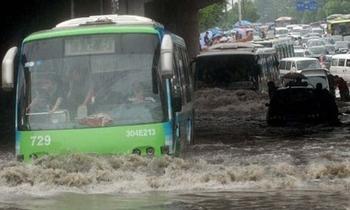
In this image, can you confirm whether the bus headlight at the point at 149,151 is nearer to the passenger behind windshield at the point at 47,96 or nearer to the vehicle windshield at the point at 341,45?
the passenger behind windshield at the point at 47,96

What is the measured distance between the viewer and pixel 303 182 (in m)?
12.3

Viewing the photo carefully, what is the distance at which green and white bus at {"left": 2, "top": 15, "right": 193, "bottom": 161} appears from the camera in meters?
12.2

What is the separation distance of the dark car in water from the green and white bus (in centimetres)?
1279

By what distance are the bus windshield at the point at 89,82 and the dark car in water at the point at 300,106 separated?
517 inches

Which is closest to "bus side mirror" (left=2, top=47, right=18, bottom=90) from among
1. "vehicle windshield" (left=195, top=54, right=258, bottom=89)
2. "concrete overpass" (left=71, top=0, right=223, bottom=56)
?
"concrete overpass" (left=71, top=0, right=223, bottom=56)

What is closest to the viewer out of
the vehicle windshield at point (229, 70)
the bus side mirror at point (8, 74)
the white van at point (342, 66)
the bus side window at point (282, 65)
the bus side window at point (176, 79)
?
the bus side mirror at point (8, 74)

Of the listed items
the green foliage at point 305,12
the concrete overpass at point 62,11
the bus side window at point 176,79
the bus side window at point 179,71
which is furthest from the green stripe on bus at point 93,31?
the green foliage at point 305,12

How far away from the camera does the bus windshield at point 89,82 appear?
487 inches

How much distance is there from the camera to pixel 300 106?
83.7ft

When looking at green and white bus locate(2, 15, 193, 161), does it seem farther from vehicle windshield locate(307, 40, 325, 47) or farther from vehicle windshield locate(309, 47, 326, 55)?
vehicle windshield locate(307, 40, 325, 47)

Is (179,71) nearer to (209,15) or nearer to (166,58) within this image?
(166,58)

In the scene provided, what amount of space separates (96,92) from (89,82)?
196 millimetres

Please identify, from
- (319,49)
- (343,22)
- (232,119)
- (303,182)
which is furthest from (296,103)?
(343,22)

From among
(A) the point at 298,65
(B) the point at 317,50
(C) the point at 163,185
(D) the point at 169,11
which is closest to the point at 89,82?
(C) the point at 163,185
